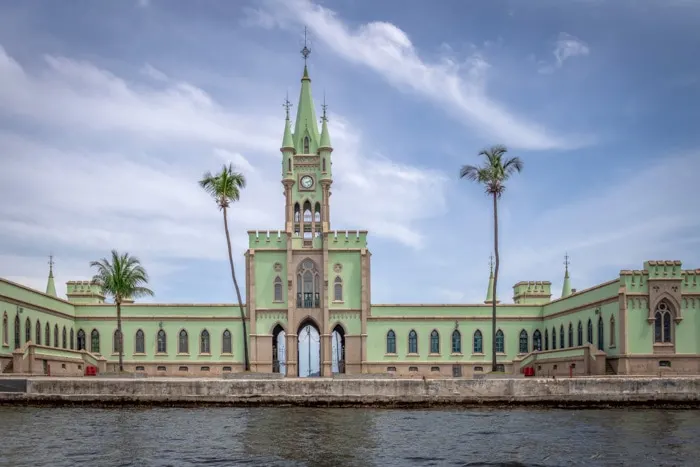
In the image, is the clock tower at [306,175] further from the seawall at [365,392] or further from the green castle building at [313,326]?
the seawall at [365,392]

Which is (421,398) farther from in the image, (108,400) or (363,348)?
(363,348)

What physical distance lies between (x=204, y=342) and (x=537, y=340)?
83.0 ft

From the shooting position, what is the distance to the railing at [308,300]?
64.6m

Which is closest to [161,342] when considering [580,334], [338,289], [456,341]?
[338,289]

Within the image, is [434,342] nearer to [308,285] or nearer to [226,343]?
[308,285]

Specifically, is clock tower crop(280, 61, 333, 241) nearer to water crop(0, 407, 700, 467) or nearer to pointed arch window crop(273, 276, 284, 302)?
pointed arch window crop(273, 276, 284, 302)

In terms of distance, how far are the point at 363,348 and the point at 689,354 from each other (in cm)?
2382

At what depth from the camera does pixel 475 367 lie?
63469 mm

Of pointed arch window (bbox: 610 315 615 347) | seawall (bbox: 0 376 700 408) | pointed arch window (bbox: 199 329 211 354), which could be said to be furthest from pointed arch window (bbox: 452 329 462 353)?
seawall (bbox: 0 376 700 408)

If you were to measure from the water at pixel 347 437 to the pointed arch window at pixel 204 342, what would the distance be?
2844cm

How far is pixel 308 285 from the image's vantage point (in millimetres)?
65000

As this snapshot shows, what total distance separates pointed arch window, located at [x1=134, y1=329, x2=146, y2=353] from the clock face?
56.9 ft

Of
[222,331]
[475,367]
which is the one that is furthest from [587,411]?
[222,331]

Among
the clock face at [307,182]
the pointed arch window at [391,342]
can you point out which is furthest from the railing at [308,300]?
the clock face at [307,182]
